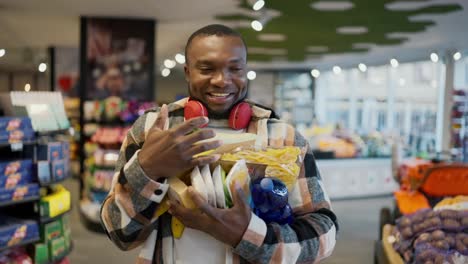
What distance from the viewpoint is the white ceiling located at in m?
6.26

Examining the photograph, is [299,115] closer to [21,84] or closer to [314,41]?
[314,41]

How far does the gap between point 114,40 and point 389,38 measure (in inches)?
188

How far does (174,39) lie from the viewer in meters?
9.87

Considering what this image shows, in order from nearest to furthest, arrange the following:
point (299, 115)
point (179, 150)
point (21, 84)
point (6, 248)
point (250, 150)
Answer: point (179, 150) < point (250, 150) < point (6, 248) < point (299, 115) < point (21, 84)

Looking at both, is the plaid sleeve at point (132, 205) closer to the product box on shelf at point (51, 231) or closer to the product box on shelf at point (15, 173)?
the product box on shelf at point (15, 173)

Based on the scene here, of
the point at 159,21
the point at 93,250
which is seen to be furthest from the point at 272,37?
the point at 93,250

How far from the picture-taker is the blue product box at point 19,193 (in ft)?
13.2

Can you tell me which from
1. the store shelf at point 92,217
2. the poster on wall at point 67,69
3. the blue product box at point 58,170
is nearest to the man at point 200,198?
the blue product box at point 58,170

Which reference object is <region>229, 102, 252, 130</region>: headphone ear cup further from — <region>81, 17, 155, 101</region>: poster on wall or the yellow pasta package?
<region>81, 17, 155, 101</region>: poster on wall

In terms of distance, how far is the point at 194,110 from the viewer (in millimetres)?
1217

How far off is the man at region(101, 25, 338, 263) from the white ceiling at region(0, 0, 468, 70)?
4.79 m

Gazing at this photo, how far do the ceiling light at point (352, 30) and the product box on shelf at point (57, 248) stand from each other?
5311mm

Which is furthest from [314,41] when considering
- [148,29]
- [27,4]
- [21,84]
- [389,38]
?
[21,84]

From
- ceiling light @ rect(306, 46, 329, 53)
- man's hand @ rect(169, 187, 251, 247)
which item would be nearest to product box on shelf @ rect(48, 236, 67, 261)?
man's hand @ rect(169, 187, 251, 247)
